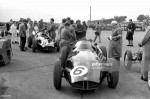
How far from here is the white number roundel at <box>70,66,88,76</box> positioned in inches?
214

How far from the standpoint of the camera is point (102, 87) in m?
6.19

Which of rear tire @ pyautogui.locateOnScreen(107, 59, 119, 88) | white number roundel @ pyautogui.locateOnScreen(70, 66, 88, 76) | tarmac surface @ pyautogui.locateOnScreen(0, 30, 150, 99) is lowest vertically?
tarmac surface @ pyautogui.locateOnScreen(0, 30, 150, 99)

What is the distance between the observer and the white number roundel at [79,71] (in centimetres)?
545

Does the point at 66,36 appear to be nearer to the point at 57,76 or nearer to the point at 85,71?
the point at 57,76

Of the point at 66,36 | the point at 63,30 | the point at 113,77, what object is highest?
the point at 63,30

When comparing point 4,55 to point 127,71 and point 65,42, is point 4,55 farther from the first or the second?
point 127,71

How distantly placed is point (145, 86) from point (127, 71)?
1849 millimetres

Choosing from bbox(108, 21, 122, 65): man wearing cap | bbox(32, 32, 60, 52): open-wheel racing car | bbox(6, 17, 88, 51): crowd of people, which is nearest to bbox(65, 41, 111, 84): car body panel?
bbox(6, 17, 88, 51): crowd of people

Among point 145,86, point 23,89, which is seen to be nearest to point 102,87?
point 145,86

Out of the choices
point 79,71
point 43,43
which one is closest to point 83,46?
point 79,71

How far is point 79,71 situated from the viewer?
553 centimetres

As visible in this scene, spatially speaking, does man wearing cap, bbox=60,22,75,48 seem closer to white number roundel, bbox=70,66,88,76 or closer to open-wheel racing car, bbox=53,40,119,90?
open-wheel racing car, bbox=53,40,119,90

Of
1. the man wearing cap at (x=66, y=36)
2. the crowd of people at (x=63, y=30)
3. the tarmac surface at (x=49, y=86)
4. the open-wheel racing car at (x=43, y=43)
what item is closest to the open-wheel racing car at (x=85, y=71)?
the tarmac surface at (x=49, y=86)

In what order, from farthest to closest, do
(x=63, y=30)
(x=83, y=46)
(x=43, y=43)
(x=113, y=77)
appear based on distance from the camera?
(x=43, y=43) → (x=63, y=30) → (x=83, y=46) → (x=113, y=77)
